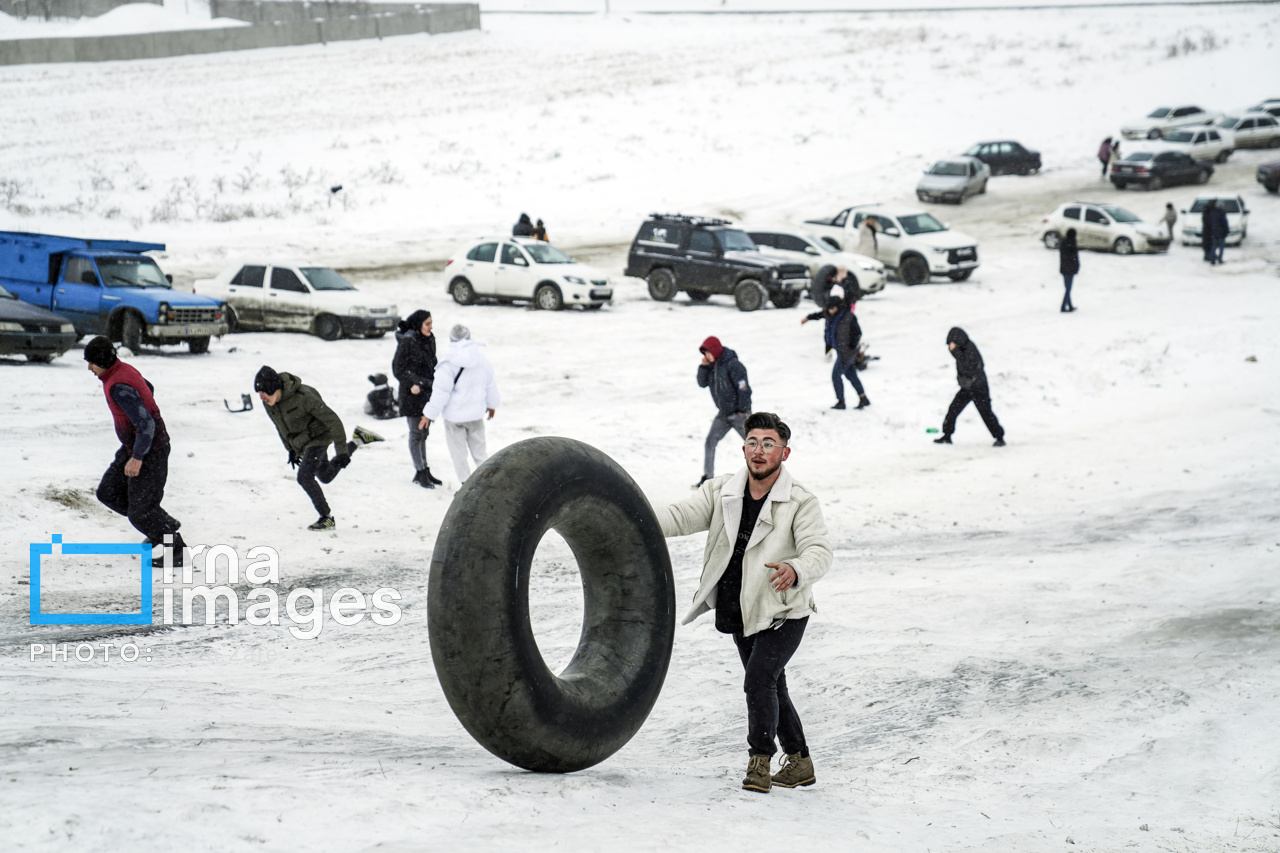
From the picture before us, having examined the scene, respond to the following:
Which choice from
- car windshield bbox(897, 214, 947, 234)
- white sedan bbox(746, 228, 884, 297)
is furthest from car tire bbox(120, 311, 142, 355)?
car windshield bbox(897, 214, 947, 234)

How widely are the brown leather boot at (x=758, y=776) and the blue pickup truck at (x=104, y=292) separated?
14.5m

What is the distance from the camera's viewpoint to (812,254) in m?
23.9

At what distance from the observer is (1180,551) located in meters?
10.3

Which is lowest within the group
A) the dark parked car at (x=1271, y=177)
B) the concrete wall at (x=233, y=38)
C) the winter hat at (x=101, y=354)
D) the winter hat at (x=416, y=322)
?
the winter hat at (x=416, y=322)

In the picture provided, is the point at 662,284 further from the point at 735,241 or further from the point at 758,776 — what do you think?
the point at 758,776

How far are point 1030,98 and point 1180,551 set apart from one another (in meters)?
45.1

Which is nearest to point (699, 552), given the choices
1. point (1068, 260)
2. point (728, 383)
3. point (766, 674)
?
point (728, 383)

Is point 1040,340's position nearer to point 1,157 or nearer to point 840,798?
point 840,798

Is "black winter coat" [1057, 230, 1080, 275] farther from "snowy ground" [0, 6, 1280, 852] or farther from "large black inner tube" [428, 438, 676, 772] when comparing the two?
"large black inner tube" [428, 438, 676, 772]

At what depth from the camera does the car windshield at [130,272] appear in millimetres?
17359

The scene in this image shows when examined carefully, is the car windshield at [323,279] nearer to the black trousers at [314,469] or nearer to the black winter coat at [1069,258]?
the black trousers at [314,469]

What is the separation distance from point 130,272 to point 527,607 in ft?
51.0

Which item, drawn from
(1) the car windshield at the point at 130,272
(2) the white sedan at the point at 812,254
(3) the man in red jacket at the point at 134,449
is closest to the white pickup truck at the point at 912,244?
(2) the white sedan at the point at 812,254

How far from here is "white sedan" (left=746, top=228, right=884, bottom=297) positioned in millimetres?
23578
